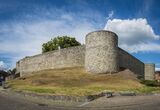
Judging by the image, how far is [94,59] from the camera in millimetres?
47656

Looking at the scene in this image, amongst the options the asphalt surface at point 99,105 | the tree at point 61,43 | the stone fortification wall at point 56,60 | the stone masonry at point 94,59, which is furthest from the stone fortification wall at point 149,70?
the asphalt surface at point 99,105

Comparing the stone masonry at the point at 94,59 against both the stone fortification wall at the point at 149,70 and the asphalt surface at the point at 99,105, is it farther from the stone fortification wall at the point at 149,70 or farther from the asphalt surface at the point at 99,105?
the asphalt surface at the point at 99,105

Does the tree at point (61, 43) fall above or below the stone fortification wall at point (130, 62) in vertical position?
above

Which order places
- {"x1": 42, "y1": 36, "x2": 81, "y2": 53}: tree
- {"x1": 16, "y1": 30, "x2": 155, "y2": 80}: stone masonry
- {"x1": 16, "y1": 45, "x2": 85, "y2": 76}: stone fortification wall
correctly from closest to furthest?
{"x1": 16, "y1": 30, "x2": 155, "y2": 80}: stone masonry, {"x1": 16, "y1": 45, "x2": 85, "y2": 76}: stone fortification wall, {"x1": 42, "y1": 36, "x2": 81, "y2": 53}: tree

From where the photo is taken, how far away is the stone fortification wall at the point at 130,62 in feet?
186

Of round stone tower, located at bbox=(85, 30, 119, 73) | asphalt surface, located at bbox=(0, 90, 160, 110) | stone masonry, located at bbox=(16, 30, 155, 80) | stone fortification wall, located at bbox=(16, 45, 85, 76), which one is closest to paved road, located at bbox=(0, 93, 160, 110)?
asphalt surface, located at bbox=(0, 90, 160, 110)

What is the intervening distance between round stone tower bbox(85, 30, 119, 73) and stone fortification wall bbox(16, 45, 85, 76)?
320 inches

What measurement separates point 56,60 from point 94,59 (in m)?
15.8

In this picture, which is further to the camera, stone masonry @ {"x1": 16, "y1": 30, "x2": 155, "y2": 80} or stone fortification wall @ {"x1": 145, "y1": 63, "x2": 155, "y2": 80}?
stone fortification wall @ {"x1": 145, "y1": 63, "x2": 155, "y2": 80}

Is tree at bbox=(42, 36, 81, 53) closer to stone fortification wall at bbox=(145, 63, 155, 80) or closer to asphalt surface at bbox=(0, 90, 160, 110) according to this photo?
stone fortification wall at bbox=(145, 63, 155, 80)

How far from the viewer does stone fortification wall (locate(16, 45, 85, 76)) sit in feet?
186

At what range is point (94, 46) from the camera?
48188mm

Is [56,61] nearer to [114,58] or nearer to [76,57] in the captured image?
[76,57]

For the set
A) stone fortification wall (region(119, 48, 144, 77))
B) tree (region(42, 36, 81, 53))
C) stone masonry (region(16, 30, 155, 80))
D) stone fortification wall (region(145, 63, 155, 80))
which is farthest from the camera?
tree (region(42, 36, 81, 53))
